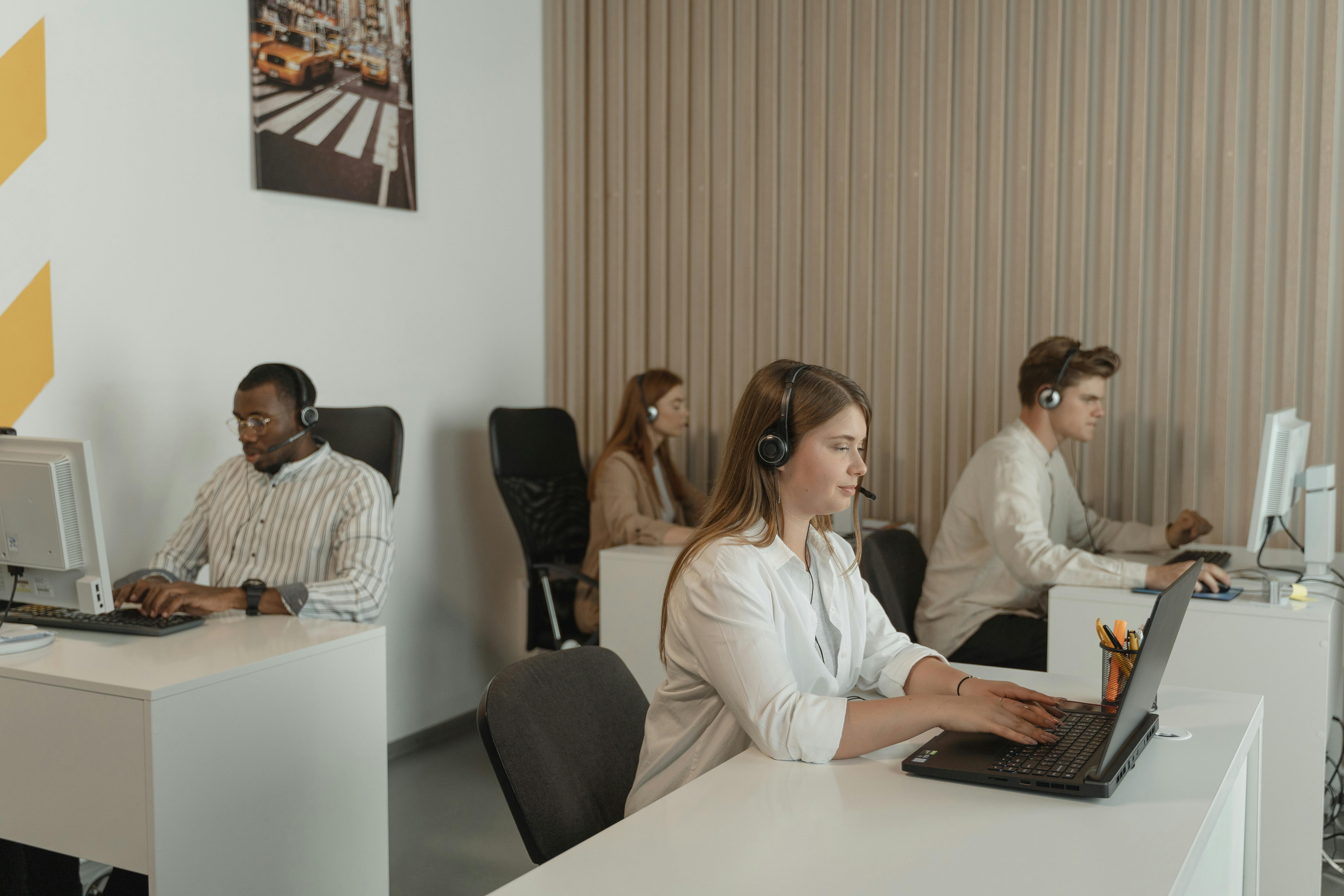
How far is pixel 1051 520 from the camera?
10.1 ft

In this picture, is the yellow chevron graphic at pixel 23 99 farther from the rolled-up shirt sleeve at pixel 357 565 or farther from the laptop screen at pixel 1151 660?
the laptop screen at pixel 1151 660

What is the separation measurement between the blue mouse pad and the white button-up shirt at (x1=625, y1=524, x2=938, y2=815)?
Answer: 1.01 metres

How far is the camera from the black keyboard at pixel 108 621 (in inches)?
82.9

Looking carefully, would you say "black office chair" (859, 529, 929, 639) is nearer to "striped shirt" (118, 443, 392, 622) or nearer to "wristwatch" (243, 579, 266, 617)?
"striped shirt" (118, 443, 392, 622)

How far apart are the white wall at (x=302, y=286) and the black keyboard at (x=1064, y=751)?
2.31 metres

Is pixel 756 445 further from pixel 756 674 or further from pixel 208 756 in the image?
pixel 208 756

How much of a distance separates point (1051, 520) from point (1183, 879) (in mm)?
2060

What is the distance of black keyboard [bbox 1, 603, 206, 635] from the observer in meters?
2.11

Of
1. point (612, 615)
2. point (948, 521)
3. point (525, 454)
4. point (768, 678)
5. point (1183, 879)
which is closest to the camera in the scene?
point (1183, 879)

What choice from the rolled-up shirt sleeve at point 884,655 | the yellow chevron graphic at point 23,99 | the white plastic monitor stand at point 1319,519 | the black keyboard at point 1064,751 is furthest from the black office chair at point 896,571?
the yellow chevron graphic at point 23,99

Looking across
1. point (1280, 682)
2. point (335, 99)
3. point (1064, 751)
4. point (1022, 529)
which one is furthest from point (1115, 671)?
point (335, 99)

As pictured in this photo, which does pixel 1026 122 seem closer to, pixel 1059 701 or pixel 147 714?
pixel 1059 701

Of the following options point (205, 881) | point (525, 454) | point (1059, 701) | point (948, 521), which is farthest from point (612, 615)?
point (1059, 701)

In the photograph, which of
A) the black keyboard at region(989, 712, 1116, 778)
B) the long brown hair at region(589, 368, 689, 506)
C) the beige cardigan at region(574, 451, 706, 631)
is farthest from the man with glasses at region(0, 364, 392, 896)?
the black keyboard at region(989, 712, 1116, 778)
